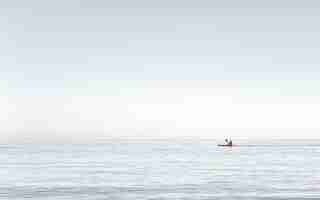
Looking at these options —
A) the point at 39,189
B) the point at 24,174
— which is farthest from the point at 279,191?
the point at 24,174

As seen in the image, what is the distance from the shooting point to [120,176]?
90.5 m

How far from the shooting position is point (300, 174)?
9500 centimetres

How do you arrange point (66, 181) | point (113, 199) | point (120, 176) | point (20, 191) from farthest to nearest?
1. point (120, 176)
2. point (66, 181)
3. point (20, 191)
4. point (113, 199)

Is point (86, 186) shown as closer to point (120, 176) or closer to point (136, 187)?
point (136, 187)

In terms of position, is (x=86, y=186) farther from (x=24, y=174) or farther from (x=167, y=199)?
(x=24, y=174)

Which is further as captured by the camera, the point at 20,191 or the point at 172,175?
the point at 172,175

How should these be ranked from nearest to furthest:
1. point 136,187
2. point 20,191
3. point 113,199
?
1. point 113,199
2. point 20,191
3. point 136,187

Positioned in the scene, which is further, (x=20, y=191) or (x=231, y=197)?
(x=20, y=191)

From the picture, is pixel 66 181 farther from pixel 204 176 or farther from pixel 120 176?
pixel 204 176

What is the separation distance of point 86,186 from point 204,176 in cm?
2134

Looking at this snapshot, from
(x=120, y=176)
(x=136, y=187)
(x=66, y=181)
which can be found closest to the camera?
(x=136, y=187)

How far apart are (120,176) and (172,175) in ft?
23.2

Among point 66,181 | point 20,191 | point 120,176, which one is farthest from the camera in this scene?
point 120,176

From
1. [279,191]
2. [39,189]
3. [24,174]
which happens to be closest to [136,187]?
[39,189]
